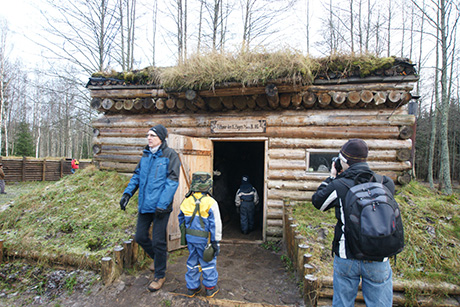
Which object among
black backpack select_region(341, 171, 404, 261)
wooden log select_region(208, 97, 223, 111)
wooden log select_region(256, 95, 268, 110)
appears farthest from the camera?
wooden log select_region(208, 97, 223, 111)

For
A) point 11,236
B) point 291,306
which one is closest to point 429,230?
point 291,306

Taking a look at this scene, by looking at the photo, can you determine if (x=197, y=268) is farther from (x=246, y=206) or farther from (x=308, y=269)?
(x=246, y=206)

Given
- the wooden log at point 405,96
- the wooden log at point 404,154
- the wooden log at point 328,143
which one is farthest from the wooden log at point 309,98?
the wooden log at point 404,154

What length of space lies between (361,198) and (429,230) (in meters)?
3.62

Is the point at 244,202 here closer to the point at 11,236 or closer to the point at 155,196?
the point at 155,196

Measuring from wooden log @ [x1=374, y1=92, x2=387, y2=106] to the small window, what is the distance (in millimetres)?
1645

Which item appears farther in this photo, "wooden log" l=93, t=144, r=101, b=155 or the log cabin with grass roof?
"wooden log" l=93, t=144, r=101, b=155

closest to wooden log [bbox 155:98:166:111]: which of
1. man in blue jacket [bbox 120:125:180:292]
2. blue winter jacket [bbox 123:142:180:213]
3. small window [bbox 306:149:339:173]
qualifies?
man in blue jacket [bbox 120:125:180:292]

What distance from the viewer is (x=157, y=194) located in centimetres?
414

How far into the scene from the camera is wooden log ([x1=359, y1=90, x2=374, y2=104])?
638cm

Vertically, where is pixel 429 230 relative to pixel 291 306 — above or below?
above

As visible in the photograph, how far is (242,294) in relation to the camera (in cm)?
421

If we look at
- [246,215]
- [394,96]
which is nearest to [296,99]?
[394,96]

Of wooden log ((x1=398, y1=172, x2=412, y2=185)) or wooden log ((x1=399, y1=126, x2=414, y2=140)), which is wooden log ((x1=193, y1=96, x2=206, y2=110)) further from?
wooden log ((x1=398, y1=172, x2=412, y2=185))
